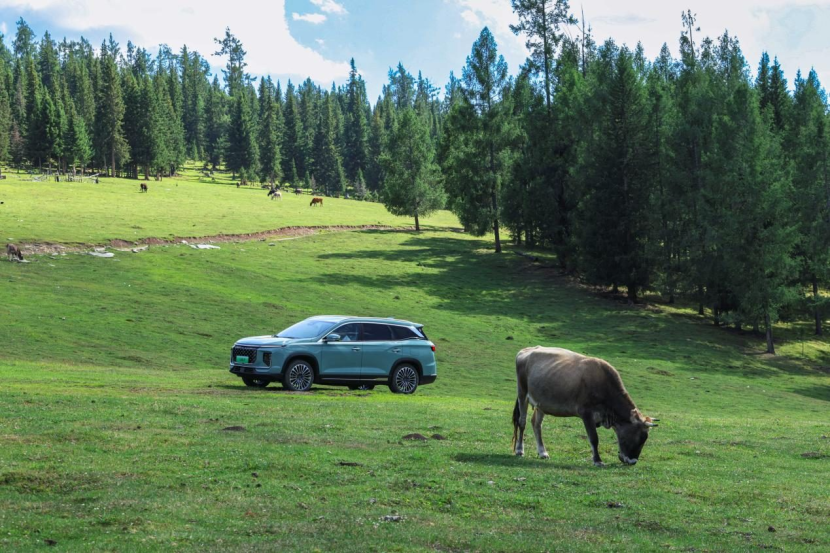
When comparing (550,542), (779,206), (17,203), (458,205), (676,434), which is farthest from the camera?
(458,205)

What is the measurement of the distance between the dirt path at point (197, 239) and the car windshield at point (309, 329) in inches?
1456

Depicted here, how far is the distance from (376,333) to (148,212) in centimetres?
6571

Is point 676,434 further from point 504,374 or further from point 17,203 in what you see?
point 17,203

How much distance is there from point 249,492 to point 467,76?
77887 millimetres

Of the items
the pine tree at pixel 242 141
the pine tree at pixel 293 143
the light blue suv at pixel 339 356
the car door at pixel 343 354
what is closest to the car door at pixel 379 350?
the light blue suv at pixel 339 356

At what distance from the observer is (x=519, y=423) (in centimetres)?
1556

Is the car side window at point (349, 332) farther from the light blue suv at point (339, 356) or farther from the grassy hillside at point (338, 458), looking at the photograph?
the grassy hillside at point (338, 458)

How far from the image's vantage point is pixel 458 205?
283 feet

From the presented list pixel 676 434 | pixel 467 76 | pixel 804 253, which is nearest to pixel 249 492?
pixel 676 434

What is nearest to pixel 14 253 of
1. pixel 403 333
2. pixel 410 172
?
pixel 403 333

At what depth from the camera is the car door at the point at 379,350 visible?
1037 inches

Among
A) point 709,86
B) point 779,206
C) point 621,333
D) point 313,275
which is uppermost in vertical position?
point 709,86

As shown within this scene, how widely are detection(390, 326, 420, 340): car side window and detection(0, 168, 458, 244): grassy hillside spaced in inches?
1610

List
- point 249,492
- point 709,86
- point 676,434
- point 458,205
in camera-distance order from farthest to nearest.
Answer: point 458,205
point 709,86
point 676,434
point 249,492
